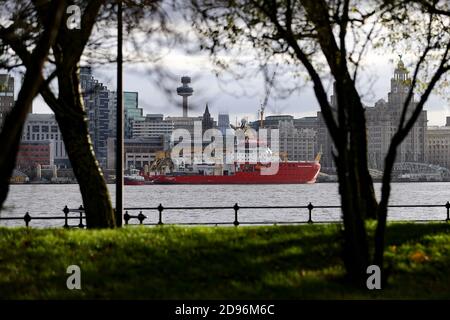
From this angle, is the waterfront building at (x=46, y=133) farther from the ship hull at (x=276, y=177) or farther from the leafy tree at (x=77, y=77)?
the leafy tree at (x=77, y=77)

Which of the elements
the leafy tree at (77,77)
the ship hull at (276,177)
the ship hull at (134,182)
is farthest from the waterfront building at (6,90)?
the ship hull at (134,182)

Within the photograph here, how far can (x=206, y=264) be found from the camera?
413 inches

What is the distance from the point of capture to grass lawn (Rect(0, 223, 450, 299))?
9.20 meters

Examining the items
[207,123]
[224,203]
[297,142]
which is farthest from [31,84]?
[297,142]

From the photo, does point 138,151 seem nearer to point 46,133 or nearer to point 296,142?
point 46,133

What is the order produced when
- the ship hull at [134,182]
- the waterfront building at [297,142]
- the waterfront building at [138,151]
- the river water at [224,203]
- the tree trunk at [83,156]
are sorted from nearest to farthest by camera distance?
1. the tree trunk at [83,156]
2. the river water at [224,203]
3. the ship hull at [134,182]
4. the waterfront building at [138,151]
5. the waterfront building at [297,142]

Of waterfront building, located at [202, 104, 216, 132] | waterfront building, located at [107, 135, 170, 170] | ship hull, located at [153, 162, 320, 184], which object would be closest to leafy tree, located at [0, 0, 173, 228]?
ship hull, located at [153, 162, 320, 184]

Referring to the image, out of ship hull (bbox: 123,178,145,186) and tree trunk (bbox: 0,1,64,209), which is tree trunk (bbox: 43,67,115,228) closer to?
tree trunk (bbox: 0,1,64,209)

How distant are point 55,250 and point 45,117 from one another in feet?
516

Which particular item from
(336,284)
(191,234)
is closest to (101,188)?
(191,234)

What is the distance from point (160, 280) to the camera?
9656 mm

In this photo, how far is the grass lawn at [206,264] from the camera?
9.20m
